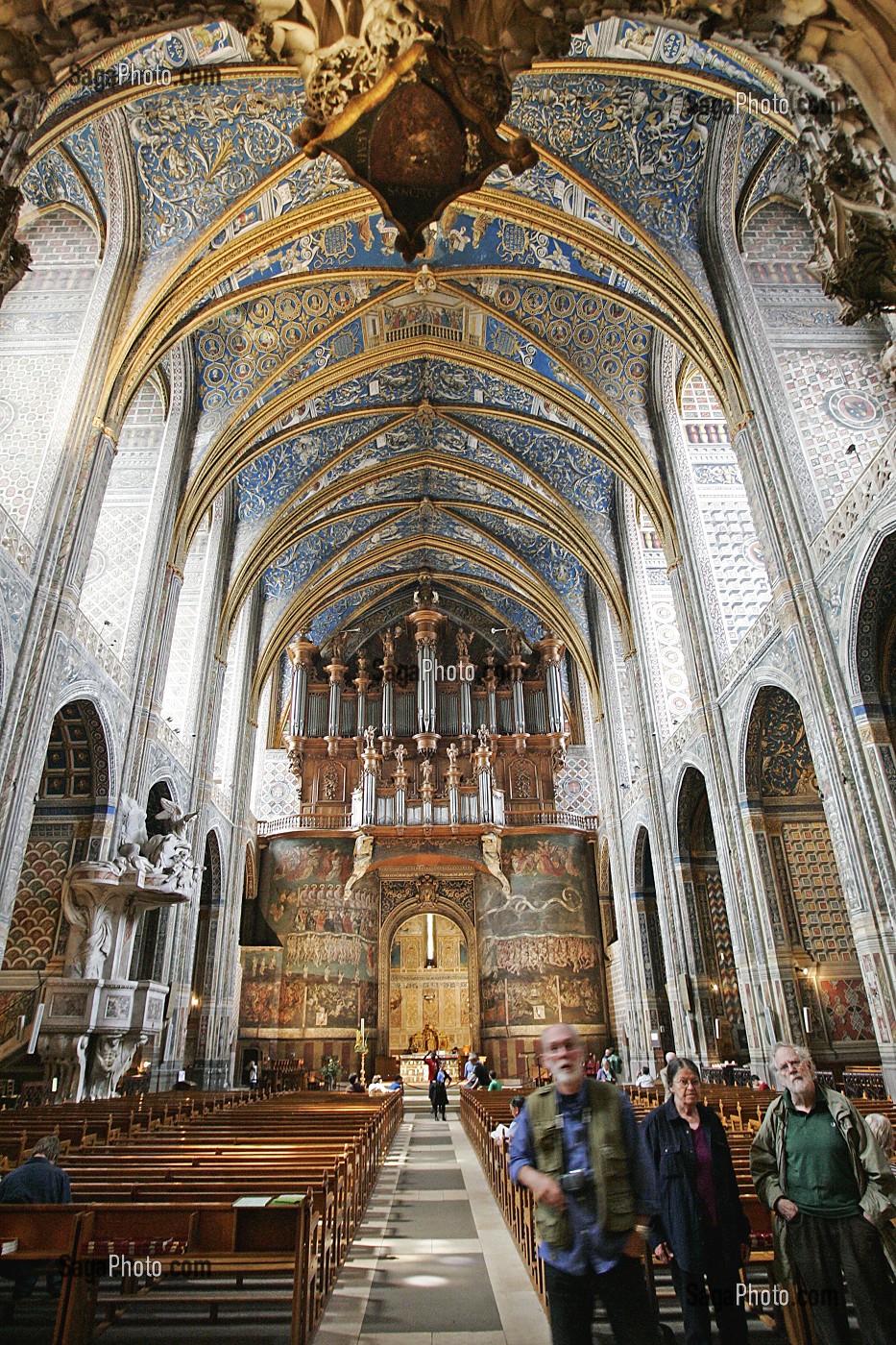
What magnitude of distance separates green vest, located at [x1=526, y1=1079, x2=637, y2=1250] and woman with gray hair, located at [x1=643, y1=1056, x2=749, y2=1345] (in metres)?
0.95

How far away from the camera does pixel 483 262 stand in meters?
16.3

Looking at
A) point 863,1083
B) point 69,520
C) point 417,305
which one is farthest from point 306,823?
point 863,1083

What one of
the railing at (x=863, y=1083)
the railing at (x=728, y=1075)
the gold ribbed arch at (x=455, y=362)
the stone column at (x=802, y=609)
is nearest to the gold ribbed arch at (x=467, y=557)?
the gold ribbed arch at (x=455, y=362)

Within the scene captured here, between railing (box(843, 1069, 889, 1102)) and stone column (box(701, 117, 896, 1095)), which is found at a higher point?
stone column (box(701, 117, 896, 1095))

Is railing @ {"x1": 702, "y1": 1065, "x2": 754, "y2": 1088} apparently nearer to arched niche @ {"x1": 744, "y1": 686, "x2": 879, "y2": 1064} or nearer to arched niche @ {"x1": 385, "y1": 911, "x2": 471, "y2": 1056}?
arched niche @ {"x1": 744, "y1": 686, "x2": 879, "y2": 1064}

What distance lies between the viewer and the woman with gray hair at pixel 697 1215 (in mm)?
3318

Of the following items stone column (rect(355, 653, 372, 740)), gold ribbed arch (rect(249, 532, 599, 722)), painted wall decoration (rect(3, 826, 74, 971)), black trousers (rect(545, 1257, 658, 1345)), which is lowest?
black trousers (rect(545, 1257, 658, 1345))

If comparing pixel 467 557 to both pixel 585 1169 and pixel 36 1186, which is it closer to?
pixel 36 1186

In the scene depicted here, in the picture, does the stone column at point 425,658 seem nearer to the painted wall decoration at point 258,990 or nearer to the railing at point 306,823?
the railing at point 306,823

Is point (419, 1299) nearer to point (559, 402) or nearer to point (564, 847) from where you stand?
point (559, 402)

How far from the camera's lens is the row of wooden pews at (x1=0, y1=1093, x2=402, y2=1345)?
377 centimetres

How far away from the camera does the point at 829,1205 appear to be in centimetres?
334

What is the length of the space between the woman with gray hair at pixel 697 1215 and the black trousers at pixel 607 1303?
2.94ft

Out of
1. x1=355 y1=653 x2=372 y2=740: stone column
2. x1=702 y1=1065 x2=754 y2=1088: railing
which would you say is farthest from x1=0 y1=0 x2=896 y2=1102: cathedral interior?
x1=355 y1=653 x2=372 y2=740: stone column
